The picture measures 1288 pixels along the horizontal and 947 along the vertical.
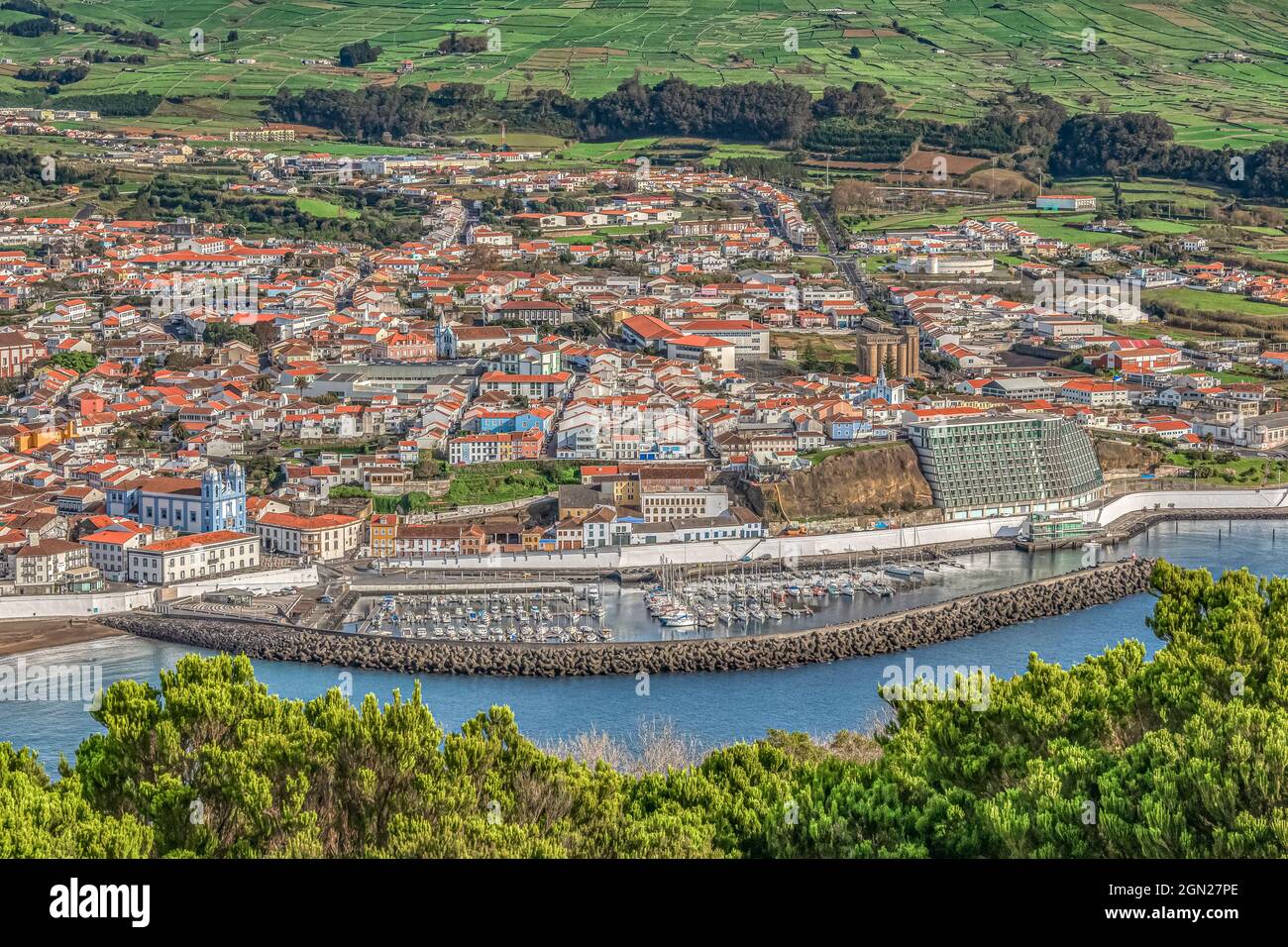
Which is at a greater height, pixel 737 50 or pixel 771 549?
pixel 737 50

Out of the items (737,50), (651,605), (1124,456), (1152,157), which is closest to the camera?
(651,605)

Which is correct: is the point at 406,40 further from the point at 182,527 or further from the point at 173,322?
the point at 182,527

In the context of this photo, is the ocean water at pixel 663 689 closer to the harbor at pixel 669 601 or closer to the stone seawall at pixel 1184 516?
the harbor at pixel 669 601

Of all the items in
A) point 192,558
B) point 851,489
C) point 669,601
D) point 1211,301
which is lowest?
point 669,601

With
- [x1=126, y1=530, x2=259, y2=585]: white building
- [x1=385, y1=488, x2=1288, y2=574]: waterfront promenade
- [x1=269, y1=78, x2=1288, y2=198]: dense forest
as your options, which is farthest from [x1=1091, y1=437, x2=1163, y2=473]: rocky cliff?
[x1=269, y1=78, x2=1288, y2=198]: dense forest

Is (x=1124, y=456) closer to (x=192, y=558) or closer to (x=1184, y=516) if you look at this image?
(x=1184, y=516)

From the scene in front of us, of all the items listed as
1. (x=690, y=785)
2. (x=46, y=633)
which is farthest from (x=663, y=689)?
(x=690, y=785)

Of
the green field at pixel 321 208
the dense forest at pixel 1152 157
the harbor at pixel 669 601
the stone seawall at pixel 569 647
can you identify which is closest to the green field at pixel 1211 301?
the dense forest at pixel 1152 157
